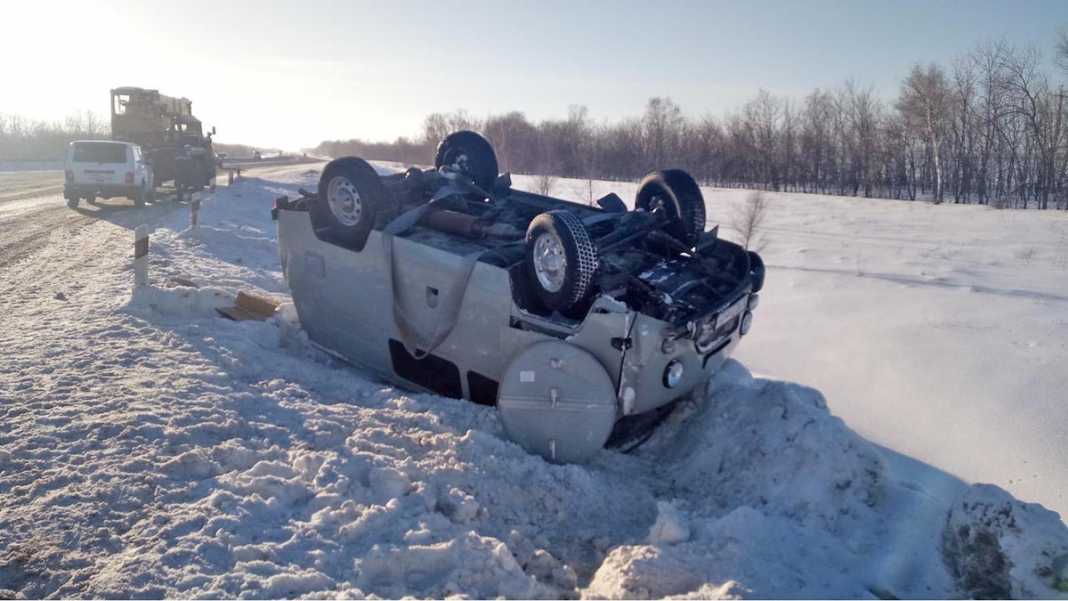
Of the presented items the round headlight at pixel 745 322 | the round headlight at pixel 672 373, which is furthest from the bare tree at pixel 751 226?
the round headlight at pixel 672 373

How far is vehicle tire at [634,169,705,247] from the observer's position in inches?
242

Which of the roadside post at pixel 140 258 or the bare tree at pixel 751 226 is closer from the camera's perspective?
the roadside post at pixel 140 258

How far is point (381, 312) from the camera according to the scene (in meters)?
6.03

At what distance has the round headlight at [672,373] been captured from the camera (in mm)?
4855

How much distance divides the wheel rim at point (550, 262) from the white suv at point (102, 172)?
55.4 ft

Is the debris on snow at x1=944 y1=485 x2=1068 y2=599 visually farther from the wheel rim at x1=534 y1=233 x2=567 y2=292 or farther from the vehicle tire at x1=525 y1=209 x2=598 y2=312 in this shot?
the wheel rim at x1=534 y1=233 x2=567 y2=292

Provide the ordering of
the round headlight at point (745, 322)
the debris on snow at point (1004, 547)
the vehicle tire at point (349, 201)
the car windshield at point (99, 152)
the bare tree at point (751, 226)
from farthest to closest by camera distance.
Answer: the car windshield at point (99, 152)
the bare tree at point (751, 226)
the vehicle tire at point (349, 201)
the round headlight at point (745, 322)
the debris on snow at point (1004, 547)

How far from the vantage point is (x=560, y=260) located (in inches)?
190

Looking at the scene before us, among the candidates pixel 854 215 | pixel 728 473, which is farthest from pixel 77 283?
pixel 854 215

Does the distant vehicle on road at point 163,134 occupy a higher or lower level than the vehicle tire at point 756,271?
higher

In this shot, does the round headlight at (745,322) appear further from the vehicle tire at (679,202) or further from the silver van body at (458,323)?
the vehicle tire at (679,202)

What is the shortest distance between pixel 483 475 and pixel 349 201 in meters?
2.77

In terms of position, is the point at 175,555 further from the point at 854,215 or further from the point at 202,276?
the point at 854,215

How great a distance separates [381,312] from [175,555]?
2878 millimetres
